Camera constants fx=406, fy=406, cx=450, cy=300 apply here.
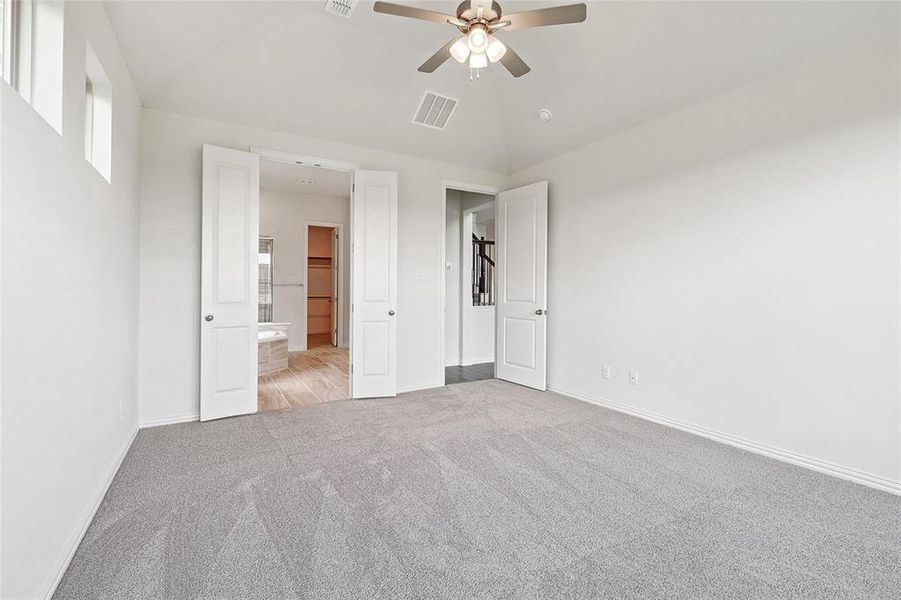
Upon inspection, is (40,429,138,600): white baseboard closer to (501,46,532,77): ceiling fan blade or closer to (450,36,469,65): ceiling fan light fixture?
(450,36,469,65): ceiling fan light fixture

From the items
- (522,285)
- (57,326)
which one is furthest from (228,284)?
(522,285)

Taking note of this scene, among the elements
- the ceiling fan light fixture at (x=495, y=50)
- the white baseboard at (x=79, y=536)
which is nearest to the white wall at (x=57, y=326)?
the white baseboard at (x=79, y=536)

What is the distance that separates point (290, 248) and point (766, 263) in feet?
22.8

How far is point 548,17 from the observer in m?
2.26

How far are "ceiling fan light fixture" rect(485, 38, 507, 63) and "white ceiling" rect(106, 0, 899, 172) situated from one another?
822 millimetres

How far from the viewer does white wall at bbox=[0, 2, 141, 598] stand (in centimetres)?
124

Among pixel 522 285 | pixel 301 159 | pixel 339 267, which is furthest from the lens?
pixel 339 267

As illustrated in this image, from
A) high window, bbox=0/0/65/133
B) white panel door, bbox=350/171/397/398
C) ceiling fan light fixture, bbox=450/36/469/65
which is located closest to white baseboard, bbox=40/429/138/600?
high window, bbox=0/0/65/133

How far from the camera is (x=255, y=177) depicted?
3646 millimetres

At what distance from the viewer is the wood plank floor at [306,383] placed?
416 centimetres

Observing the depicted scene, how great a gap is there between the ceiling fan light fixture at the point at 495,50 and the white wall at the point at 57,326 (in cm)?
205

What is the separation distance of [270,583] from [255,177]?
10.5 feet

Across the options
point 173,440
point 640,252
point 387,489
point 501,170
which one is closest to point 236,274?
point 173,440

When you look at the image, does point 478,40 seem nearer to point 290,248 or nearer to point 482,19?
point 482,19
